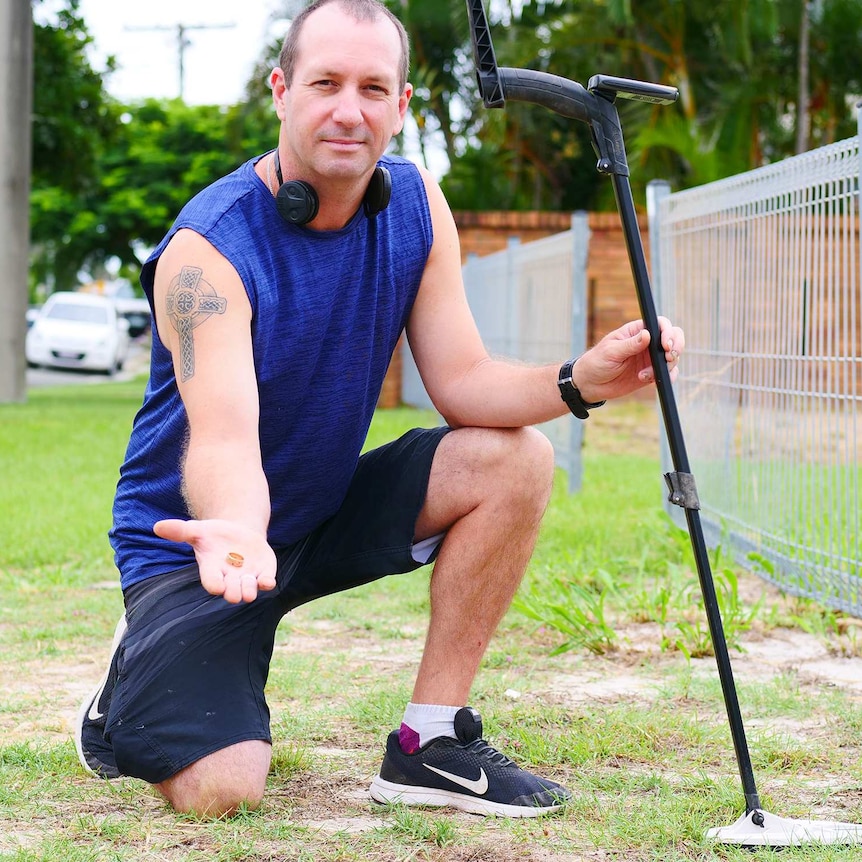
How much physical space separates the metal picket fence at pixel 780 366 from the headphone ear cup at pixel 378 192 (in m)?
1.73

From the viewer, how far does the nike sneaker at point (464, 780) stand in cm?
264

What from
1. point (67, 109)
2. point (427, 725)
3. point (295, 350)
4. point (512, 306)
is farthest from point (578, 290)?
point (67, 109)

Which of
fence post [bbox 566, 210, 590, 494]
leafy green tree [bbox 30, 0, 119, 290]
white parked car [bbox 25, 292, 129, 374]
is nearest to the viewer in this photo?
fence post [bbox 566, 210, 590, 494]

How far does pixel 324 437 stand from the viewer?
287cm

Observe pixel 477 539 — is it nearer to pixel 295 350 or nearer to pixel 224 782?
pixel 295 350

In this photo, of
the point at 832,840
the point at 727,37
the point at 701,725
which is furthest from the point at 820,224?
the point at 727,37

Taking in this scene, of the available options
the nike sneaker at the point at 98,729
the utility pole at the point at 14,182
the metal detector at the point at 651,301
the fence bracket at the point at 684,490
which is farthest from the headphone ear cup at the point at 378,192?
the utility pole at the point at 14,182

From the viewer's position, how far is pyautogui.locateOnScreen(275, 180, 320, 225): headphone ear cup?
2.70 meters

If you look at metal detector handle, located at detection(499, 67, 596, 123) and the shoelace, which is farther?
the shoelace

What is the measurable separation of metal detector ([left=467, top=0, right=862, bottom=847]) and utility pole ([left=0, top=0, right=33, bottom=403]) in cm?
1365

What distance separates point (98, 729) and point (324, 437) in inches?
32.0

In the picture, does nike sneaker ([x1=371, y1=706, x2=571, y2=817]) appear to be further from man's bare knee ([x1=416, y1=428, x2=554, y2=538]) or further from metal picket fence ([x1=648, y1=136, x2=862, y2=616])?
metal picket fence ([x1=648, y1=136, x2=862, y2=616])

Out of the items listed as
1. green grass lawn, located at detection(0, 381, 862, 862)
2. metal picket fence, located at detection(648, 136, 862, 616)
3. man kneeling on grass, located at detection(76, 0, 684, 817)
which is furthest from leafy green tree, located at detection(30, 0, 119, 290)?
man kneeling on grass, located at detection(76, 0, 684, 817)

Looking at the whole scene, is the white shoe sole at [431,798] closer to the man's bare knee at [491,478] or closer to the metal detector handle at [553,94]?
the man's bare knee at [491,478]
